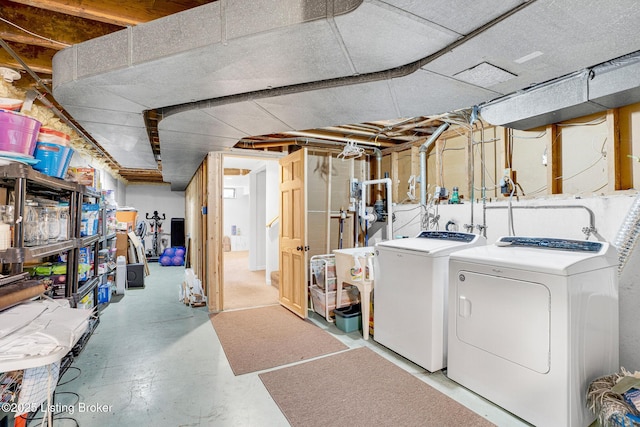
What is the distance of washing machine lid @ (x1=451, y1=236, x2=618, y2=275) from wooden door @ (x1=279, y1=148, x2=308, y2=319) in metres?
2.10

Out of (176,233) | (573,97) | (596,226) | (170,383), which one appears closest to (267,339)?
(170,383)

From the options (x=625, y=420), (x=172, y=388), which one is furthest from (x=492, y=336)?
(x=172, y=388)

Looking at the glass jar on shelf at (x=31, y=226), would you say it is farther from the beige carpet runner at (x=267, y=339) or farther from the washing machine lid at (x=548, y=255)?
the washing machine lid at (x=548, y=255)

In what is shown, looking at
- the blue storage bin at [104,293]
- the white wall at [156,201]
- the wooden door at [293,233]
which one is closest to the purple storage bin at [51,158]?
the wooden door at [293,233]

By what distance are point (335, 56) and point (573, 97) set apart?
1.81m

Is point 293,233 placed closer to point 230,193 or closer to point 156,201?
point 230,193

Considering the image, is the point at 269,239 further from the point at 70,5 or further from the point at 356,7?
the point at 356,7

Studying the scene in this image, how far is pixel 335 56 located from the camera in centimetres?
171

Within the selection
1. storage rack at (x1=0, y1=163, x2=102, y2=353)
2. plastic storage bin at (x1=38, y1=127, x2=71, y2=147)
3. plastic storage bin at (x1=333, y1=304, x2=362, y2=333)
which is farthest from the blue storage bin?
plastic storage bin at (x1=333, y1=304, x2=362, y2=333)

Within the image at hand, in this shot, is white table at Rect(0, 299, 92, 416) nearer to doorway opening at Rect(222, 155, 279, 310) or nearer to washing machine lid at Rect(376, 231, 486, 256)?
washing machine lid at Rect(376, 231, 486, 256)

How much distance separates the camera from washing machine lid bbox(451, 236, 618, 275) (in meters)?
1.89

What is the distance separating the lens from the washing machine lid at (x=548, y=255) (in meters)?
1.89

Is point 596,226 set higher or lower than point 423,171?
lower

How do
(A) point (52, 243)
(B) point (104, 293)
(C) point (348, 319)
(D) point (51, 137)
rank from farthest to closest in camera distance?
(B) point (104, 293) → (C) point (348, 319) → (A) point (52, 243) → (D) point (51, 137)
